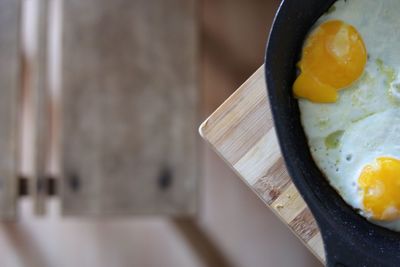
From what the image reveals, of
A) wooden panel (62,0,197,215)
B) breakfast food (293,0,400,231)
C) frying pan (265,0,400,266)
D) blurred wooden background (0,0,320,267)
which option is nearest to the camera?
frying pan (265,0,400,266)

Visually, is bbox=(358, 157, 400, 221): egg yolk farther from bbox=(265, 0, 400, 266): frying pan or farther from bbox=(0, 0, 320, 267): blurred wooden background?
bbox=(0, 0, 320, 267): blurred wooden background

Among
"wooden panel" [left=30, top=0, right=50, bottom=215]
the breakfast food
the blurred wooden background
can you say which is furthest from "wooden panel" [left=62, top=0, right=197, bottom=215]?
the breakfast food

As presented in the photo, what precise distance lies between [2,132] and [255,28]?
0.90m

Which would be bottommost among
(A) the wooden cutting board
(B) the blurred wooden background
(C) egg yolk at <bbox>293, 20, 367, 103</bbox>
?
(B) the blurred wooden background

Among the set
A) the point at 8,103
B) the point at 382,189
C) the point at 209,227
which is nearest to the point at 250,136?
the point at 382,189

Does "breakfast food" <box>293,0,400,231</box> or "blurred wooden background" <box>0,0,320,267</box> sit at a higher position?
"breakfast food" <box>293,0,400,231</box>

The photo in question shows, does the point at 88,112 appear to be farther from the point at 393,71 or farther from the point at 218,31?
the point at 393,71

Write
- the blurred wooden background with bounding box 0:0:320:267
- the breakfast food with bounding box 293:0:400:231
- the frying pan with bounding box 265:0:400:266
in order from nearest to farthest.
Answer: the frying pan with bounding box 265:0:400:266 < the breakfast food with bounding box 293:0:400:231 < the blurred wooden background with bounding box 0:0:320:267

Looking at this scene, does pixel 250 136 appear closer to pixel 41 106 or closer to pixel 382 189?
pixel 382 189

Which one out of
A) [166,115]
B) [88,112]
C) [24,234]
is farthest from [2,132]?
[24,234]

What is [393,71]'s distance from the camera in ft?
2.85

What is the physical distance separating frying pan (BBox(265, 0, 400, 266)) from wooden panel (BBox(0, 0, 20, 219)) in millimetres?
867

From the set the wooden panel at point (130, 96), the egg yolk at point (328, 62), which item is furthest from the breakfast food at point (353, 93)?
the wooden panel at point (130, 96)

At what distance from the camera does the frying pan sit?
0.75 m
